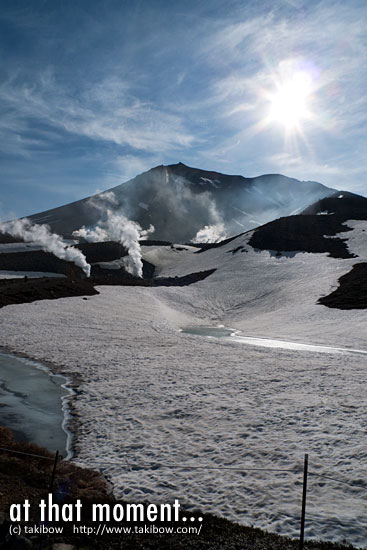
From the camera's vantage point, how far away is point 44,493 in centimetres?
844

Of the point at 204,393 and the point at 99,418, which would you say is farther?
the point at 204,393

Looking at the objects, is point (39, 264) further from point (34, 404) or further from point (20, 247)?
point (34, 404)

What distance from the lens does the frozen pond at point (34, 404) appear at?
40.4 feet

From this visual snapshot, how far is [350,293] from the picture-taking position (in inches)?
1843

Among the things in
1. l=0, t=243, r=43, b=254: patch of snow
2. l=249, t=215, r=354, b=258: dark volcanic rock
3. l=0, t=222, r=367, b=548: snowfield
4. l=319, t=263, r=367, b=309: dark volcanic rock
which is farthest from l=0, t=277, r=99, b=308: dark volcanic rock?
l=249, t=215, r=354, b=258: dark volcanic rock

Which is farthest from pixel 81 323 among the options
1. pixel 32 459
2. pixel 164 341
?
pixel 32 459

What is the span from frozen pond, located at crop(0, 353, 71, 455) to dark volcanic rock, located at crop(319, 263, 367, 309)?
119 ft

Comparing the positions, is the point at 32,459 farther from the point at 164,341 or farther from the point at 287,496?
the point at 164,341

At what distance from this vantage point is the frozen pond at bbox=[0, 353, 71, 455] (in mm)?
12320

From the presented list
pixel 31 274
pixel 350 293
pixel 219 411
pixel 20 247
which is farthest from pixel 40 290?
pixel 20 247

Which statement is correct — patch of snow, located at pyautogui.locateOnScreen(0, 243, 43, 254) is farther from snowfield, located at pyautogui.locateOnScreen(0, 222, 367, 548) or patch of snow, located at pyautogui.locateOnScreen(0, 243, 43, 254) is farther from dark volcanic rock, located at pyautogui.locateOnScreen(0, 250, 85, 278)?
snowfield, located at pyautogui.locateOnScreen(0, 222, 367, 548)

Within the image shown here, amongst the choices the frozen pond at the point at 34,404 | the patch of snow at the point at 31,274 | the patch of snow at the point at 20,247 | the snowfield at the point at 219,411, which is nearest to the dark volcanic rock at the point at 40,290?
the snowfield at the point at 219,411

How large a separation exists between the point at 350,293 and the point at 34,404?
42.6 metres

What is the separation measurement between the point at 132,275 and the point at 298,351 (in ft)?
234
